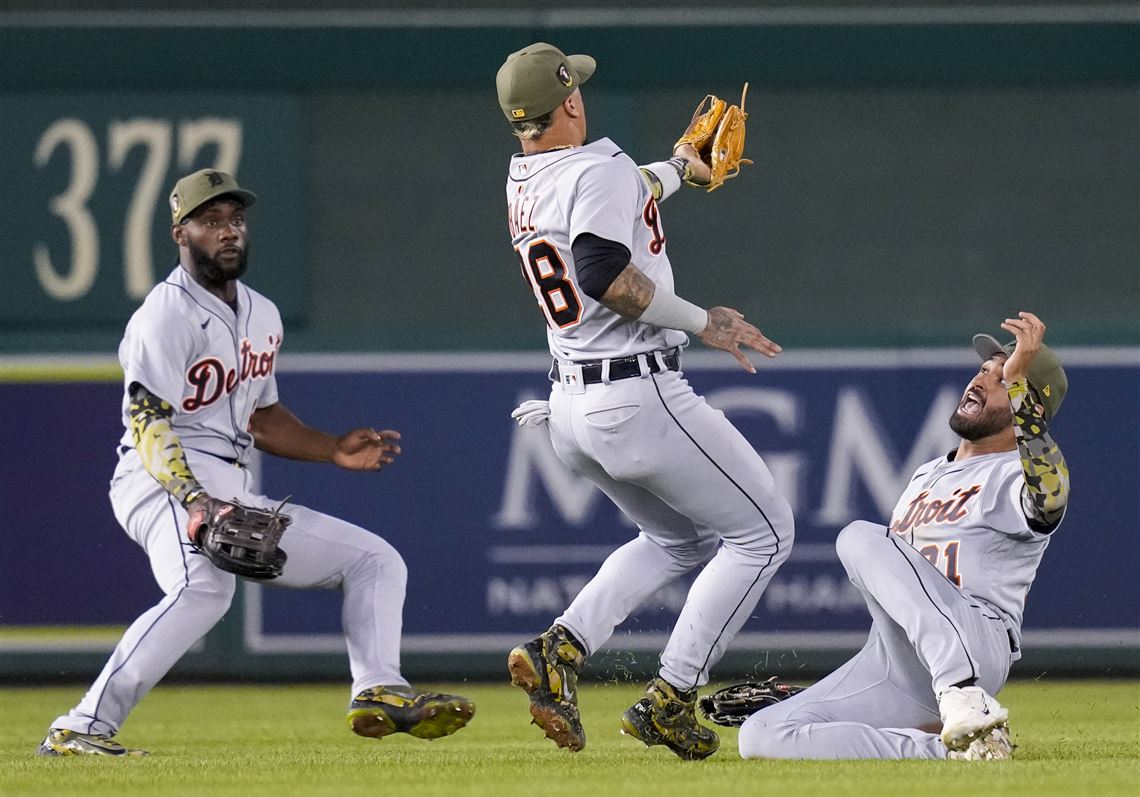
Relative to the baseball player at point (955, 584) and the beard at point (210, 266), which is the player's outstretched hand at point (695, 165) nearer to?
the baseball player at point (955, 584)

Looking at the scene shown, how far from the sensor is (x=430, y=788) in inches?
175

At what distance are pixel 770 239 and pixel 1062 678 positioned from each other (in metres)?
1.94

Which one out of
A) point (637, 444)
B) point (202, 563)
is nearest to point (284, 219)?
point (202, 563)

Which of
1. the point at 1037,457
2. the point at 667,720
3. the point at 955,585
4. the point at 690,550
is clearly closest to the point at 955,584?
the point at 955,585

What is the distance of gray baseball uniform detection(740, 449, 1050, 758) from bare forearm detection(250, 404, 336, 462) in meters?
1.52

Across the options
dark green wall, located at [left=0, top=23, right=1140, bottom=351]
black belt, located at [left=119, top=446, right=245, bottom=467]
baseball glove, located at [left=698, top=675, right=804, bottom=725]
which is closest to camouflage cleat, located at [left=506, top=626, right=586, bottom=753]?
baseball glove, located at [left=698, top=675, right=804, bottom=725]

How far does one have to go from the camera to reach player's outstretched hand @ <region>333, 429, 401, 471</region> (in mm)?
5738

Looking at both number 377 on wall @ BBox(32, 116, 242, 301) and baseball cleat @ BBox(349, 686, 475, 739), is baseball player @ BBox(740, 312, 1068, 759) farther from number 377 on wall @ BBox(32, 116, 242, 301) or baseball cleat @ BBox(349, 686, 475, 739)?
number 377 on wall @ BBox(32, 116, 242, 301)

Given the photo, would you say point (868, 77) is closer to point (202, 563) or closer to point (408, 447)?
point (408, 447)

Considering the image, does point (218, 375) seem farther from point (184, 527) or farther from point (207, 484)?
point (184, 527)

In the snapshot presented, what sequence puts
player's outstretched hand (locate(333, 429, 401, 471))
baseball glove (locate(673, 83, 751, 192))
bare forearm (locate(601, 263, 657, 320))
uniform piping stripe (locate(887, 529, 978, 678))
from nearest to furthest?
uniform piping stripe (locate(887, 529, 978, 678)), bare forearm (locate(601, 263, 657, 320)), baseball glove (locate(673, 83, 751, 192)), player's outstretched hand (locate(333, 429, 401, 471))

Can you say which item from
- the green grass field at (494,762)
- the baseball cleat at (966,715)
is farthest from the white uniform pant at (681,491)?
the baseball cleat at (966,715)

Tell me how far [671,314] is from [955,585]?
0.94 metres

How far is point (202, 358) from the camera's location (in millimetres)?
5438
